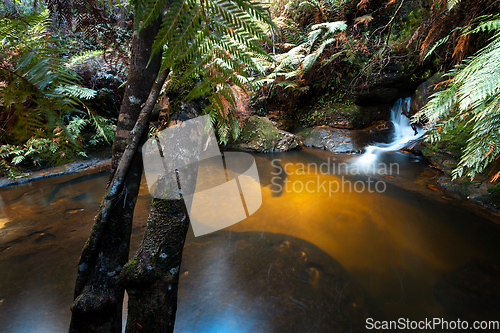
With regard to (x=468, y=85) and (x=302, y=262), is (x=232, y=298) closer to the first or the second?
(x=302, y=262)

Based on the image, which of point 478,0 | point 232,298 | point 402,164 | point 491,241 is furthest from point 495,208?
point 232,298

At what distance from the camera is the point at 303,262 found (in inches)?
89.6

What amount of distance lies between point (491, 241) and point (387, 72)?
19.6ft

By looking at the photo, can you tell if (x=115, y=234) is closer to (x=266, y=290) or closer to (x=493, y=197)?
(x=266, y=290)

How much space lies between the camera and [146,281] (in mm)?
821

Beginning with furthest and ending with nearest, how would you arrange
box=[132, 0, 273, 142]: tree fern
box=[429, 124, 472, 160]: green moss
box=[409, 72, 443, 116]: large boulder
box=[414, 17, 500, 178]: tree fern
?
box=[409, 72, 443, 116]: large boulder
box=[429, 124, 472, 160]: green moss
box=[414, 17, 500, 178]: tree fern
box=[132, 0, 273, 142]: tree fern

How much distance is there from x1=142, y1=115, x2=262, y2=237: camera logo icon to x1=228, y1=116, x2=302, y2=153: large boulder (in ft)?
1.34

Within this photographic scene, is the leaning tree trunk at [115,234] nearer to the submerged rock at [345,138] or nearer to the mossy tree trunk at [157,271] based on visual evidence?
the mossy tree trunk at [157,271]

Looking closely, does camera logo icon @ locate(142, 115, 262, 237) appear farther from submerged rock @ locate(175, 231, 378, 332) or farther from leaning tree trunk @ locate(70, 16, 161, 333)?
submerged rock @ locate(175, 231, 378, 332)

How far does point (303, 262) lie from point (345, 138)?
5709mm

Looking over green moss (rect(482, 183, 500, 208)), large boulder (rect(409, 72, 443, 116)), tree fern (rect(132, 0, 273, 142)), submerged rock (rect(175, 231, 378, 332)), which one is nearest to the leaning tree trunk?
tree fern (rect(132, 0, 273, 142))

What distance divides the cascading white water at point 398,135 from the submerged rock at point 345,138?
0.79 ft

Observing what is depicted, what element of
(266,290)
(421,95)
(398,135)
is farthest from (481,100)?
(398,135)

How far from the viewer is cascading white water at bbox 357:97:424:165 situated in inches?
232
